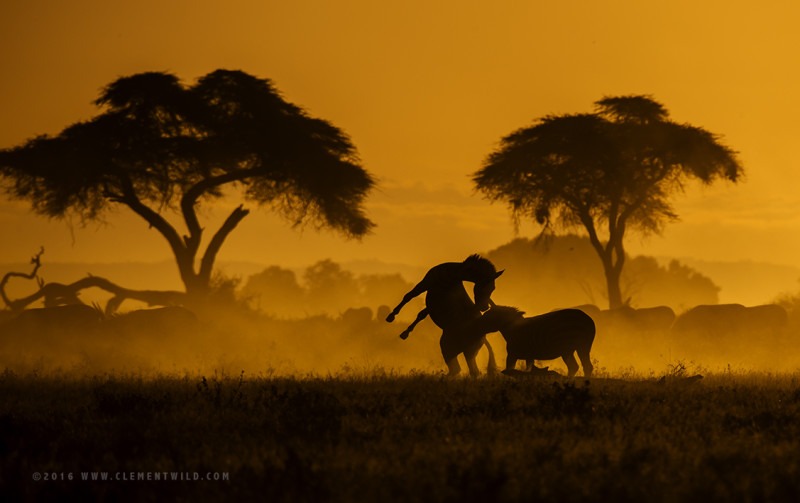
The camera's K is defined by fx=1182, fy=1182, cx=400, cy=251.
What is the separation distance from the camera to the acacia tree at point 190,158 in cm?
4028

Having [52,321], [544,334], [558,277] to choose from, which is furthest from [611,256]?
[558,277]

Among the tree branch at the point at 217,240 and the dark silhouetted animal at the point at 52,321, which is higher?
the tree branch at the point at 217,240

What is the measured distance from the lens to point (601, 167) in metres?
43.8

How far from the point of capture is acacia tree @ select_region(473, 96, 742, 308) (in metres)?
43.8

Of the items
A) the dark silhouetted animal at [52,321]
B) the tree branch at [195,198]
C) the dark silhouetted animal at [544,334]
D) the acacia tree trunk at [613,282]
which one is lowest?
the dark silhouetted animal at [544,334]

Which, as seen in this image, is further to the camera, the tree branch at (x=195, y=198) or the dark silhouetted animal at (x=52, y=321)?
the tree branch at (x=195, y=198)

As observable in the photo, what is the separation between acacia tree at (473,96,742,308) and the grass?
1040 inches

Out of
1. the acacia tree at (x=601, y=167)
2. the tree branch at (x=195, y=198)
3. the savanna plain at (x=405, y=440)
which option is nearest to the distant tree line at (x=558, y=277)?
the acacia tree at (x=601, y=167)

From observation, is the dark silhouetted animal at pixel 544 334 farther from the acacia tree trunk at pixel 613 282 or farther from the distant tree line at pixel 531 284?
the distant tree line at pixel 531 284

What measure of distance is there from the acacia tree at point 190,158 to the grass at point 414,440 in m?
23.4

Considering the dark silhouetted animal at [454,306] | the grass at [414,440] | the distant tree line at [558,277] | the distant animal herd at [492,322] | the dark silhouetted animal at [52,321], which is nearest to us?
the grass at [414,440]

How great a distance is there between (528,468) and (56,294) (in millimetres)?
31790

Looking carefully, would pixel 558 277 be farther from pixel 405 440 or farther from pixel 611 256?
pixel 405 440

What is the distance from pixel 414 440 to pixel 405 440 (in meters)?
0.10
